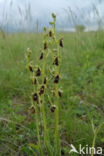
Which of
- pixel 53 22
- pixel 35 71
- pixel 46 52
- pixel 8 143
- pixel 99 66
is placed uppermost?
pixel 53 22

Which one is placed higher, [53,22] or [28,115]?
[53,22]

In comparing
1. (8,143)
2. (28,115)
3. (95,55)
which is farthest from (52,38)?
(95,55)

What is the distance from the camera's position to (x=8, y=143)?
1.57 meters

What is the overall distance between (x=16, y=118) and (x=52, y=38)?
1.00 metres

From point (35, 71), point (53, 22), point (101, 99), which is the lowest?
point (101, 99)

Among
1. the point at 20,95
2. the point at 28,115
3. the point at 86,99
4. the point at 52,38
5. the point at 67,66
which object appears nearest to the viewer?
the point at 52,38

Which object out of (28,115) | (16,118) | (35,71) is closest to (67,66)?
(28,115)

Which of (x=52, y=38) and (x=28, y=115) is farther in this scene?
(x=28, y=115)

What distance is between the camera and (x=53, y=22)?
1127 millimetres

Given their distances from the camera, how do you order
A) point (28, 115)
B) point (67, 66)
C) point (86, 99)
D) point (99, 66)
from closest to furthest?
point (28, 115) → point (86, 99) → point (67, 66) → point (99, 66)

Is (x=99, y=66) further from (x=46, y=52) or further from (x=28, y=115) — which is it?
(x=46, y=52)

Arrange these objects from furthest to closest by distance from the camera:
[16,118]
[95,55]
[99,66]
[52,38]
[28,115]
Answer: [95,55] → [99,66] → [28,115] → [16,118] → [52,38]

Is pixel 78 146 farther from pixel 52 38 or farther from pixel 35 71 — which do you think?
pixel 52 38

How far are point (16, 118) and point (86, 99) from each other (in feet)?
3.18
